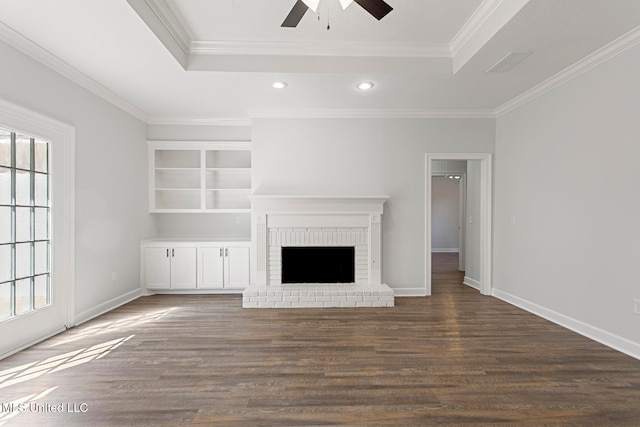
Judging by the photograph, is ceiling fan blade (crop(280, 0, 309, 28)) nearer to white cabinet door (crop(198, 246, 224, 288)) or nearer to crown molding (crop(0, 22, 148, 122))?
crown molding (crop(0, 22, 148, 122))

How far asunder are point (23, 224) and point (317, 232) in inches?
120

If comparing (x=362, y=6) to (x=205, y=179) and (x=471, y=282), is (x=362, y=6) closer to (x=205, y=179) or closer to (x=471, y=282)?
(x=205, y=179)

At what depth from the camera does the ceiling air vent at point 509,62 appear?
288 centimetres

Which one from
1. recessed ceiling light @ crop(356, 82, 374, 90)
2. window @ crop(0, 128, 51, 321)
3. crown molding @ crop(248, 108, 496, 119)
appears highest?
recessed ceiling light @ crop(356, 82, 374, 90)

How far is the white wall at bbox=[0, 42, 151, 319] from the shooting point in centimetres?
279

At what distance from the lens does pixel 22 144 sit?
2754mm

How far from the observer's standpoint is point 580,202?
3.13 m

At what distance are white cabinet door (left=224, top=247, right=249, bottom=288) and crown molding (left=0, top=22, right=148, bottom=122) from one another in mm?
2399

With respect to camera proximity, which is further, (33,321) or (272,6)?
(33,321)

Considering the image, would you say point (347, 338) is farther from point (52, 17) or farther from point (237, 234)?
point (52, 17)

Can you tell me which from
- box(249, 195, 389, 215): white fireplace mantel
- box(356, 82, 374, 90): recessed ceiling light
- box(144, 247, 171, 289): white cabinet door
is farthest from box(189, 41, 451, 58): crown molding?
box(144, 247, 171, 289): white cabinet door

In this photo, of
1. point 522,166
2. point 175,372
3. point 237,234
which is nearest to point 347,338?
point 175,372

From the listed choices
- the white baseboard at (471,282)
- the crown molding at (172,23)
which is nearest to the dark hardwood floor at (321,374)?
the white baseboard at (471,282)

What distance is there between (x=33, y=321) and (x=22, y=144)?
160 cm
